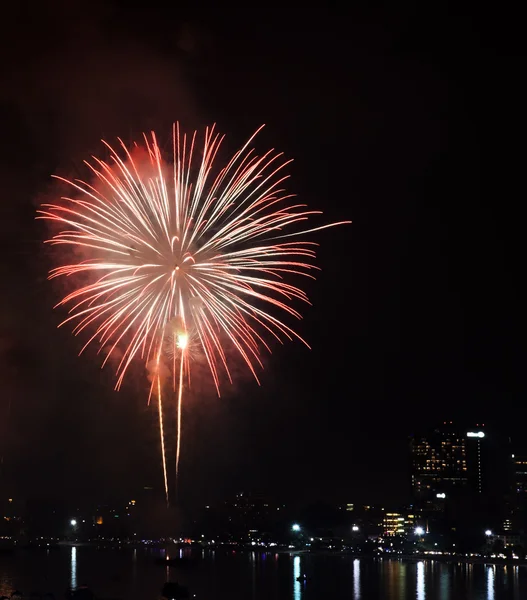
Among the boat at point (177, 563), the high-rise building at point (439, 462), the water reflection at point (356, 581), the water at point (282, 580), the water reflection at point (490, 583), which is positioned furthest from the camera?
the high-rise building at point (439, 462)

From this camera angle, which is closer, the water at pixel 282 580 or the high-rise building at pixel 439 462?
the water at pixel 282 580

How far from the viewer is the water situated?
5409cm

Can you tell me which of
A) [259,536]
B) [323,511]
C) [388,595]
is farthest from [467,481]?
[388,595]

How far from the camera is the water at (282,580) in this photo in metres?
54.1

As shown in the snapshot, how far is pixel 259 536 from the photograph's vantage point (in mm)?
146250

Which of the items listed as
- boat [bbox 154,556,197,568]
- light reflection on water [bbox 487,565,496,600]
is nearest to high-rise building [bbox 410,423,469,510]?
light reflection on water [bbox 487,565,496,600]

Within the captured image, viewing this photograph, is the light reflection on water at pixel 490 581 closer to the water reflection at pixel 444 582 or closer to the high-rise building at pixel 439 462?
the water reflection at pixel 444 582

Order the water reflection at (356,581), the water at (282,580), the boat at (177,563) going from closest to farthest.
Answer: the water at (282,580) → the water reflection at (356,581) → the boat at (177,563)

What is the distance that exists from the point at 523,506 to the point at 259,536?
148ft

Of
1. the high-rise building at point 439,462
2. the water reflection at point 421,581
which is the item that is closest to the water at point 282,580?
the water reflection at point 421,581

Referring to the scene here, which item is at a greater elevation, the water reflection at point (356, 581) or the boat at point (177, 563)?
the water reflection at point (356, 581)

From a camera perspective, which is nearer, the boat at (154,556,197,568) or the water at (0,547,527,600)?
the water at (0,547,527,600)

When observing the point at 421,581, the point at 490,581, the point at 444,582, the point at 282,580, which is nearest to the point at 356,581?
the point at 421,581

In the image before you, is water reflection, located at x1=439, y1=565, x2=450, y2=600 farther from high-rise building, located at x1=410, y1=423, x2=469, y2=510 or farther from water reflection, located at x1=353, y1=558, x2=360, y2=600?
high-rise building, located at x1=410, y1=423, x2=469, y2=510
